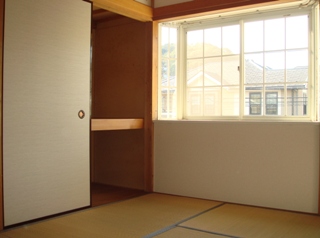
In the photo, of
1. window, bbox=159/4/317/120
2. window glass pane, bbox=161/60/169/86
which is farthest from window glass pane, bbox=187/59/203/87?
window glass pane, bbox=161/60/169/86

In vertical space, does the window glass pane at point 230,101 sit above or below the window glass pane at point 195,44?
below

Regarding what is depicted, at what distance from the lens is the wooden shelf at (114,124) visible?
419cm

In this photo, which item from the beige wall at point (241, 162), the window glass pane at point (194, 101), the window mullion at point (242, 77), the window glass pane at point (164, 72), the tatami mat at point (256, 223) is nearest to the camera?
the tatami mat at point (256, 223)

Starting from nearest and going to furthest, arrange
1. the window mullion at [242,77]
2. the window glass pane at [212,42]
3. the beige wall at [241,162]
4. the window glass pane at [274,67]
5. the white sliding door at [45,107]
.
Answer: the white sliding door at [45,107], the beige wall at [241,162], the window glass pane at [274,67], the window mullion at [242,77], the window glass pane at [212,42]

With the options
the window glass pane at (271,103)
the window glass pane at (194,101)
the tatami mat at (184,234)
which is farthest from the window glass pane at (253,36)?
the tatami mat at (184,234)

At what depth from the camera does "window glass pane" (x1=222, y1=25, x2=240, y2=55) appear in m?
4.68

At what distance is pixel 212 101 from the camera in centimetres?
485

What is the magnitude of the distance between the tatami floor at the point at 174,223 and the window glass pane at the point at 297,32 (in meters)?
1.92

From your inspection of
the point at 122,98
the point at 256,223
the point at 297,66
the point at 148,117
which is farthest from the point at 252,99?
the point at 122,98

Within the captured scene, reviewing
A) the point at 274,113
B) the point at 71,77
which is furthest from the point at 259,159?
the point at 71,77

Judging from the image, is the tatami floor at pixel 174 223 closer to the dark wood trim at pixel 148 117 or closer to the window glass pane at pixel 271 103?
the dark wood trim at pixel 148 117

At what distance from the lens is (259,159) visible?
4145 millimetres

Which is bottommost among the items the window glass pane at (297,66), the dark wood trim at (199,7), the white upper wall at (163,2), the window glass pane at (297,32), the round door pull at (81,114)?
the round door pull at (81,114)

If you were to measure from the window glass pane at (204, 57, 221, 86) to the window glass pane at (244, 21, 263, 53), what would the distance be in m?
0.42
